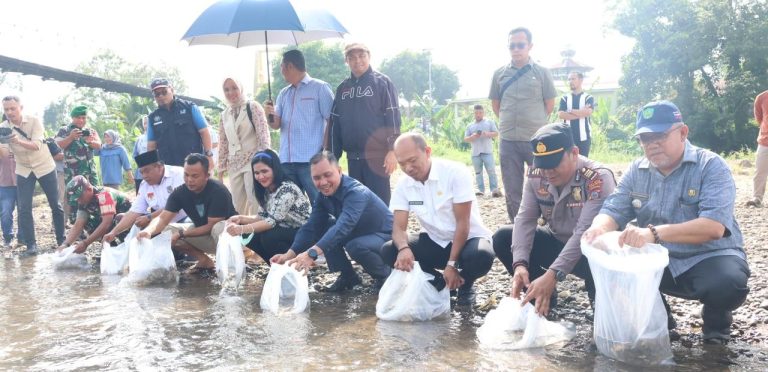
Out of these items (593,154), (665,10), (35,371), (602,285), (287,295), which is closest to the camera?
(602,285)

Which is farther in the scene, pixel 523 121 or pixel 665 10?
pixel 665 10

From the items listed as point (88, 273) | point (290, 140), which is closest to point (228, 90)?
point (290, 140)

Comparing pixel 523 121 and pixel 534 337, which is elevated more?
pixel 523 121

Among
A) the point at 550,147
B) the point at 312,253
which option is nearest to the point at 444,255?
the point at 312,253

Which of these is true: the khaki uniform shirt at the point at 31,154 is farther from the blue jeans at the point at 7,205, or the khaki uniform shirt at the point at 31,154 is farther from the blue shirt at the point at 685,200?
the blue shirt at the point at 685,200

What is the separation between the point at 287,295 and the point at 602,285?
216cm

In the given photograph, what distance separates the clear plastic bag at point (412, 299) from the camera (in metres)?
3.92

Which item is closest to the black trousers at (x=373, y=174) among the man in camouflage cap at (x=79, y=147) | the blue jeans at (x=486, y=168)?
the man in camouflage cap at (x=79, y=147)

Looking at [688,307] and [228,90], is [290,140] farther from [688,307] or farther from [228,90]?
[688,307]

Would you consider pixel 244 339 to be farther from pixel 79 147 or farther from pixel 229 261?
pixel 79 147

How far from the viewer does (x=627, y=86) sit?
25688 millimetres

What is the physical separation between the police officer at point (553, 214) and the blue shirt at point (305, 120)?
237 centimetres

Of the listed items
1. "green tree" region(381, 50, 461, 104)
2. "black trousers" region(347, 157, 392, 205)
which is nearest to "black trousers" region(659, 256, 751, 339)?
"black trousers" region(347, 157, 392, 205)

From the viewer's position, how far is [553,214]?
3.71 m
